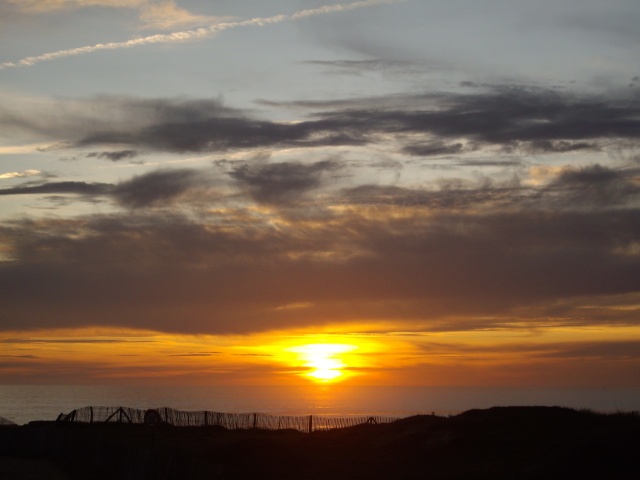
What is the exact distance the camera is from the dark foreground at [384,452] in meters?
27.4

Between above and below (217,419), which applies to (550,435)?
below

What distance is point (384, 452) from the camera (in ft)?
118

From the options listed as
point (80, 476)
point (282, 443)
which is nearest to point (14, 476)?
point (80, 476)

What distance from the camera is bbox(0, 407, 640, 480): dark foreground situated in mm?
27359

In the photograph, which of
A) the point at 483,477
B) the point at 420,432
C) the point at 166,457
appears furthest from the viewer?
the point at 420,432

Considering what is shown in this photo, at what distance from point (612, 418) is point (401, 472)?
38.7ft

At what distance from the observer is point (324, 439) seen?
42.1 meters

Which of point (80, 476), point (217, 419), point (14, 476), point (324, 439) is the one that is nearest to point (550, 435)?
point (324, 439)

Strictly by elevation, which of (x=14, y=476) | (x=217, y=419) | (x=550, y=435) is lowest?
(x=14, y=476)

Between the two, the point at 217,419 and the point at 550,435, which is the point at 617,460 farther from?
the point at 217,419

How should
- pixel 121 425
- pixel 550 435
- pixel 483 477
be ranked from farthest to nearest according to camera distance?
pixel 121 425, pixel 550 435, pixel 483 477

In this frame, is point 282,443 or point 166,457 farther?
point 282,443

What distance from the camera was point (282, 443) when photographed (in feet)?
129

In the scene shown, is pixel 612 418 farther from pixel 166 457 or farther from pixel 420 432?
pixel 166 457
